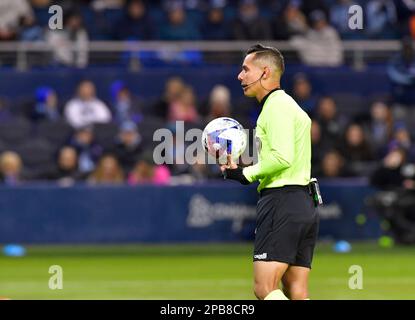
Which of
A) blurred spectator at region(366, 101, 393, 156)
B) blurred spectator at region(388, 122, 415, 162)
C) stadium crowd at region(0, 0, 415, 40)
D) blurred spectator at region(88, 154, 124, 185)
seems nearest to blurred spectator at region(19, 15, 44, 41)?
stadium crowd at region(0, 0, 415, 40)

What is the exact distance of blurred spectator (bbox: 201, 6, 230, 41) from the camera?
953 inches

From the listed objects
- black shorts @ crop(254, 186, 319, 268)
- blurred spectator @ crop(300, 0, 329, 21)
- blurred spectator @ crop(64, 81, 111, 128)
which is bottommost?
black shorts @ crop(254, 186, 319, 268)

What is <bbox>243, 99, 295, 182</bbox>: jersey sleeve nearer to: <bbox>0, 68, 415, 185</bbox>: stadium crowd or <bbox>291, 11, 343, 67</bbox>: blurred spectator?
<bbox>0, 68, 415, 185</bbox>: stadium crowd

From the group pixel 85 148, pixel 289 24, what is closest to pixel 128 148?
pixel 85 148

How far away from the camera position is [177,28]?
24109 millimetres

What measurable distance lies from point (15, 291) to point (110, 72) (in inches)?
359

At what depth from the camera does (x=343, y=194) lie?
20.9 metres

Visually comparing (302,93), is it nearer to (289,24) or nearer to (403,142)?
(403,142)

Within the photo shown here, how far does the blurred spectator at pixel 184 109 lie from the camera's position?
73.0 ft

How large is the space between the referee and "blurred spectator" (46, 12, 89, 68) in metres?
13.5

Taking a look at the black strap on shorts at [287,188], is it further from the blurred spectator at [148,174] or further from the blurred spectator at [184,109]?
the blurred spectator at [184,109]

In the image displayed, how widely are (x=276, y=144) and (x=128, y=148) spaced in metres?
12.6
